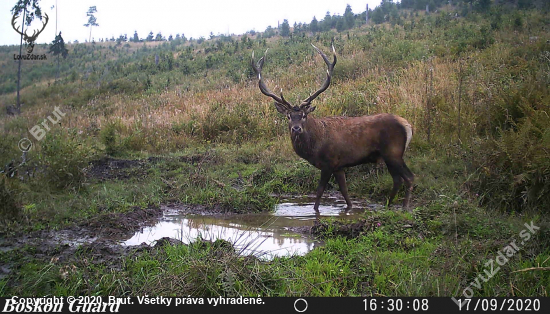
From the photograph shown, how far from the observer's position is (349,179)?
935 centimetres

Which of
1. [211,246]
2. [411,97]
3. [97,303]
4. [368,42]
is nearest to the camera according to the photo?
[97,303]

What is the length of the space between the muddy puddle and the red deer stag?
49cm

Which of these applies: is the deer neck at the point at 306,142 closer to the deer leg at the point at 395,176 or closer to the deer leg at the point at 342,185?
the deer leg at the point at 342,185

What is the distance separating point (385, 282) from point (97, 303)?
95.9 inches

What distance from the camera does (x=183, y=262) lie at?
13.7 feet

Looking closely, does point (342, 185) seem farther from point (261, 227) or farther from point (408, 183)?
point (261, 227)

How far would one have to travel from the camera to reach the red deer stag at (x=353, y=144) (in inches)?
309

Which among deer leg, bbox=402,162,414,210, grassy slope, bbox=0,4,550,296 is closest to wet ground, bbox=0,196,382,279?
grassy slope, bbox=0,4,550,296

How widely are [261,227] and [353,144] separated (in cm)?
246

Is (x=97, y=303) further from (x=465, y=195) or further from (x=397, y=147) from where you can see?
(x=397, y=147)

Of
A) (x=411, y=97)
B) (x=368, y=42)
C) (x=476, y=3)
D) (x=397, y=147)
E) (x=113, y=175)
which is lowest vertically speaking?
(x=113, y=175)

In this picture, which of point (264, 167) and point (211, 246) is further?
point (264, 167)

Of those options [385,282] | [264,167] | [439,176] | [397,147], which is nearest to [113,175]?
[264,167]

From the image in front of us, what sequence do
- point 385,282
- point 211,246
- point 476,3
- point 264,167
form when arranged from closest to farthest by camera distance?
point 385,282 → point 211,246 → point 264,167 → point 476,3
